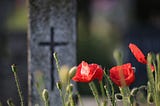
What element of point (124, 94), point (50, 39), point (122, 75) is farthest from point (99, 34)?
point (122, 75)

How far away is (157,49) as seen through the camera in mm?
12055

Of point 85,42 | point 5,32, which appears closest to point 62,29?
point 5,32

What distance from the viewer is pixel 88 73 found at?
3.25 metres

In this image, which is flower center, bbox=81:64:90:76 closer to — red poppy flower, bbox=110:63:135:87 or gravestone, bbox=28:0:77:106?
red poppy flower, bbox=110:63:135:87

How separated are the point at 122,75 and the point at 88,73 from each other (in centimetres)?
17

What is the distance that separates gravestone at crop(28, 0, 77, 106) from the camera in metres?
4.85

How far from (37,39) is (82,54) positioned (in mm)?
9645

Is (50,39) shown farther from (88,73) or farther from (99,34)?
(99,34)

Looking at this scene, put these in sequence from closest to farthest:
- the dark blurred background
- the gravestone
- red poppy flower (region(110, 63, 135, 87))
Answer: red poppy flower (region(110, 63, 135, 87)), the gravestone, the dark blurred background

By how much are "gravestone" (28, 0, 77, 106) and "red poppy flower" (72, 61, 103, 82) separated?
1.52 m

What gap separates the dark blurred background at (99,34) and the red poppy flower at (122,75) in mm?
5031

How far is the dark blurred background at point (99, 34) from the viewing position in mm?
10586

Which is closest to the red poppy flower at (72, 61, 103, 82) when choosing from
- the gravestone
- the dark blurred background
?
the gravestone

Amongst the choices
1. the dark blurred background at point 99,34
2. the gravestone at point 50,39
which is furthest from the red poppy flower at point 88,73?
the dark blurred background at point 99,34
